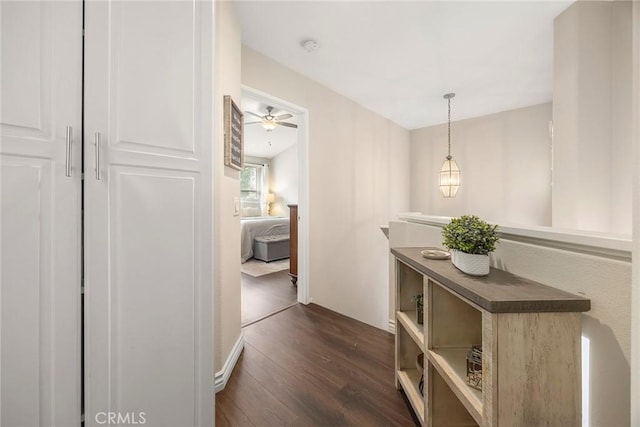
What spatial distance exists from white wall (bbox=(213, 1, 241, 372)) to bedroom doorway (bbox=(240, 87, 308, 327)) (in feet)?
1.54

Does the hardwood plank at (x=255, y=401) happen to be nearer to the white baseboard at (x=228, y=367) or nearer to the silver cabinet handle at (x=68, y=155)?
the white baseboard at (x=228, y=367)

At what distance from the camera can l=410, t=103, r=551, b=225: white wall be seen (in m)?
3.57

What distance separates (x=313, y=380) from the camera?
4.99ft

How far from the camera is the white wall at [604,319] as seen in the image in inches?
27.4

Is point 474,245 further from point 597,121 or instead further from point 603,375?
point 597,121

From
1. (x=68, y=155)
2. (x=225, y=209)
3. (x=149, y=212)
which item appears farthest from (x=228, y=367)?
(x=68, y=155)

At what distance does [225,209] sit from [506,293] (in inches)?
59.8

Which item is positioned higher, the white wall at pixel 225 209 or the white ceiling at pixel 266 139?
the white ceiling at pixel 266 139

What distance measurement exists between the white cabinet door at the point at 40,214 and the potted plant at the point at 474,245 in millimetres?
1313

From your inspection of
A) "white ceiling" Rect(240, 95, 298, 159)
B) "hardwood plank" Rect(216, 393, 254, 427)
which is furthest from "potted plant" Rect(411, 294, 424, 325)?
"white ceiling" Rect(240, 95, 298, 159)

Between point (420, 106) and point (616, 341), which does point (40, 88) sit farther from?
point (420, 106)

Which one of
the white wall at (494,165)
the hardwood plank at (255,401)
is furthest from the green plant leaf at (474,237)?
the white wall at (494,165)

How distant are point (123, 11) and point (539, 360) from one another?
1.67m

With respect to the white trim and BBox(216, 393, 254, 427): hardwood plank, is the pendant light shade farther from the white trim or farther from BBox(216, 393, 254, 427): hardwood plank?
BBox(216, 393, 254, 427): hardwood plank
